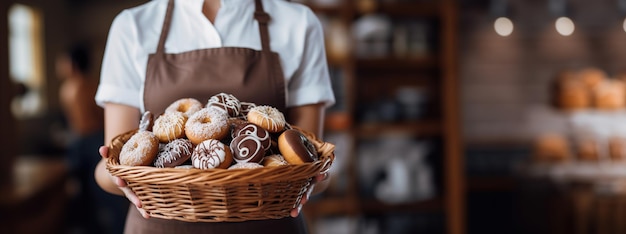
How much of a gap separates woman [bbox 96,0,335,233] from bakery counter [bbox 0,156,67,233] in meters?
2.86

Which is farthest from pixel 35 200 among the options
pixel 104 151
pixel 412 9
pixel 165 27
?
pixel 104 151

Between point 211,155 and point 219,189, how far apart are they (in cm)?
A: 7

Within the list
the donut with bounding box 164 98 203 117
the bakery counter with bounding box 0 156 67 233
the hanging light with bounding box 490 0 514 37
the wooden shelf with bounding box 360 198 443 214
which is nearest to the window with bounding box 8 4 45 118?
the bakery counter with bounding box 0 156 67 233

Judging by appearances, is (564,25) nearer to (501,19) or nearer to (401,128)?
(501,19)

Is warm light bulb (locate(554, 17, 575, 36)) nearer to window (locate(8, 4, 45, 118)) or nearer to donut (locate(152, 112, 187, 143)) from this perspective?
donut (locate(152, 112, 187, 143))

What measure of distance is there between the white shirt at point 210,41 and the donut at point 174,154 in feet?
A: 1.16

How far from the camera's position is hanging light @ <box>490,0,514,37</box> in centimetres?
511

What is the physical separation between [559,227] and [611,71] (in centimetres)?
183

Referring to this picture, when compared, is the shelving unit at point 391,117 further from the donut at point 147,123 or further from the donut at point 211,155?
the donut at point 211,155

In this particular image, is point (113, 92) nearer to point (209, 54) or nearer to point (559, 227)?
point (209, 54)

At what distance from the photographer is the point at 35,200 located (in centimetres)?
470

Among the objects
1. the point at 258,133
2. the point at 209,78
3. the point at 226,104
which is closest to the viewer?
the point at 258,133

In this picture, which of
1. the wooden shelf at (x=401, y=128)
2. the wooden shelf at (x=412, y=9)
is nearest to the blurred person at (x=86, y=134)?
the wooden shelf at (x=401, y=128)

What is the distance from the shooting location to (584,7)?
223 inches
